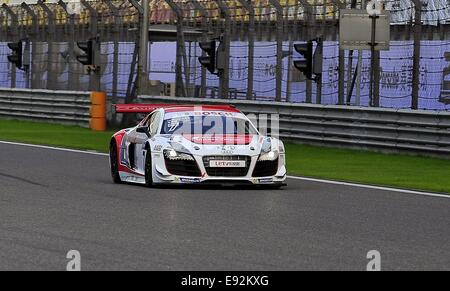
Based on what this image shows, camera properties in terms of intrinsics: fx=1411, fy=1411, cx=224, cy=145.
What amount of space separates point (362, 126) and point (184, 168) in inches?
359

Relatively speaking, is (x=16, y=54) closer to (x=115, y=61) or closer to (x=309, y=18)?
(x=115, y=61)

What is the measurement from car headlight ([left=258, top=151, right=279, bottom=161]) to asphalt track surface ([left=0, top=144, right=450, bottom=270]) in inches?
15.5

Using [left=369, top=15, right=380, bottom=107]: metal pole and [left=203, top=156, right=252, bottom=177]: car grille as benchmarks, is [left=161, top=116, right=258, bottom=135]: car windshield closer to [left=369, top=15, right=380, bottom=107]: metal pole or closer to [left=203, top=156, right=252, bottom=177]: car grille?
[left=203, top=156, right=252, bottom=177]: car grille

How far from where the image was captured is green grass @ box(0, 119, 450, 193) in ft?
63.4

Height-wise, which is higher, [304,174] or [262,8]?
[262,8]

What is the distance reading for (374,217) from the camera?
13.5m

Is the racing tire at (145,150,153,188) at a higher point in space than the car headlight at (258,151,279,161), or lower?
lower

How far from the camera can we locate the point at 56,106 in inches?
1411

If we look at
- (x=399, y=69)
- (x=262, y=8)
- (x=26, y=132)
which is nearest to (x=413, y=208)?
(x=399, y=69)

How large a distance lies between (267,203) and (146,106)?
5323 millimetres

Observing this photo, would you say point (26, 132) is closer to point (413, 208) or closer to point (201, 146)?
point (201, 146)

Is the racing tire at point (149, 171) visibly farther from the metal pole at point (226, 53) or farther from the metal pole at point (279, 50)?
the metal pole at point (226, 53)

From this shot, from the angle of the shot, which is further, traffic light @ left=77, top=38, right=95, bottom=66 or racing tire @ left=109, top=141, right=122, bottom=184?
traffic light @ left=77, top=38, right=95, bottom=66

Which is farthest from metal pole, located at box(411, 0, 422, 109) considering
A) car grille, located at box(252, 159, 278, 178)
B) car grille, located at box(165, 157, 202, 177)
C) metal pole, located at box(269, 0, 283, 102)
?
car grille, located at box(165, 157, 202, 177)
